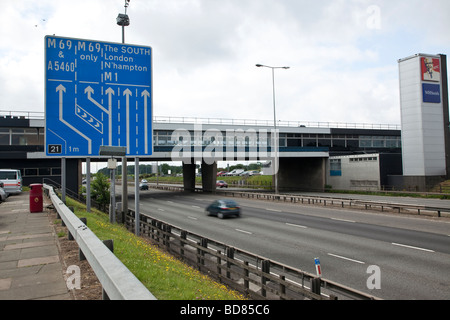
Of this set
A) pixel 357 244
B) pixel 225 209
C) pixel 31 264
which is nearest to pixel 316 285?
pixel 31 264

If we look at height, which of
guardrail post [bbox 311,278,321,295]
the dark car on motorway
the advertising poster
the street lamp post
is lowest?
the dark car on motorway

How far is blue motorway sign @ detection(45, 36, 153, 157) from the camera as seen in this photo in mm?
12641

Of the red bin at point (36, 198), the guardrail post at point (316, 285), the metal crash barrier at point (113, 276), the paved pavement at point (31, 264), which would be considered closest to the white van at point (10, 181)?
the red bin at point (36, 198)

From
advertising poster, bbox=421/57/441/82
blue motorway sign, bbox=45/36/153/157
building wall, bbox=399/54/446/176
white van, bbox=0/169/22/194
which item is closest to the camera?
blue motorway sign, bbox=45/36/153/157

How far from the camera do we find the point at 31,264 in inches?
272

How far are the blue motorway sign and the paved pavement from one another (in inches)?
132

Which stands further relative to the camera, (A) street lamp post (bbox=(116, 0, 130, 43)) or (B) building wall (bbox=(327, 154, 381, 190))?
(B) building wall (bbox=(327, 154, 381, 190))

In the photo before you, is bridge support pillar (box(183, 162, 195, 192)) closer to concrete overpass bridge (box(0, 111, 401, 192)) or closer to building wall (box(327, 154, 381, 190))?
concrete overpass bridge (box(0, 111, 401, 192))

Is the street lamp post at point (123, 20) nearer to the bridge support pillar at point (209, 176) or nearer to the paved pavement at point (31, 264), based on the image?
the paved pavement at point (31, 264)

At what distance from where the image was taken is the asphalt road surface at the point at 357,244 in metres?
9.35

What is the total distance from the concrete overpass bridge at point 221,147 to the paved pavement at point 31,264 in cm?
2883

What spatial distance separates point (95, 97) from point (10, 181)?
19750 millimetres

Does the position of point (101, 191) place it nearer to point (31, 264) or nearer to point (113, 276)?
point (31, 264)

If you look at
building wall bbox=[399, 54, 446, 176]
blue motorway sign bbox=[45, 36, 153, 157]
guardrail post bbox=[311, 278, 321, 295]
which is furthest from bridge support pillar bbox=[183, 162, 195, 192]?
guardrail post bbox=[311, 278, 321, 295]
